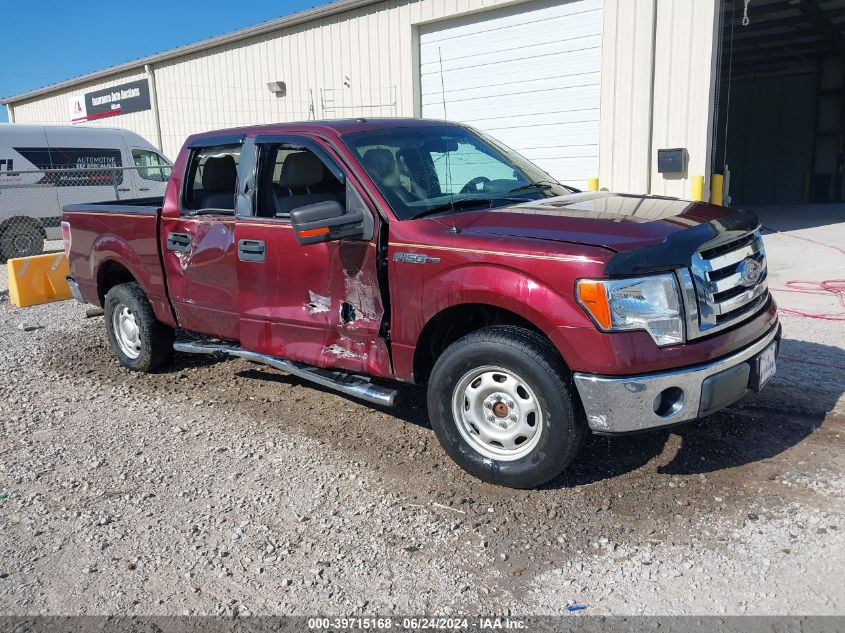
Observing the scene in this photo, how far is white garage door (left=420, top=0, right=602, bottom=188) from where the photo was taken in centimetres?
1165

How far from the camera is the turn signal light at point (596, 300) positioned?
3.24 metres

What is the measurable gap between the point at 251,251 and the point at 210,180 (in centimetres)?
108

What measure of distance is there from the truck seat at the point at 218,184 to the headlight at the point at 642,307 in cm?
317

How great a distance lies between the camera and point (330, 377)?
4496mm

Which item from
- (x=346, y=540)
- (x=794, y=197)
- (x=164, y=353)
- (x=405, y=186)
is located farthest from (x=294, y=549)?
(x=794, y=197)

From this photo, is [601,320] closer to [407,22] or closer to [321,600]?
[321,600]

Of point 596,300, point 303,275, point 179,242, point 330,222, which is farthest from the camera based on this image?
point 179,242

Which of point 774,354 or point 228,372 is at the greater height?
point 774,354

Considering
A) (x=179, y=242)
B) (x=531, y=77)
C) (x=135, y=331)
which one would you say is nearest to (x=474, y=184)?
(x=179, y=242)

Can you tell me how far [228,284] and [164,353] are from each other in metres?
1.47

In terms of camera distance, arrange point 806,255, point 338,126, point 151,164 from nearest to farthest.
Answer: point 338,126 → point 806,255 → point 151,164

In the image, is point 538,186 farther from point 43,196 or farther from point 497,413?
point 43,196

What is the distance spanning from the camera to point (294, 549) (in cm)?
334

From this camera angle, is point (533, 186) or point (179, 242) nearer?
point (533, 186)
